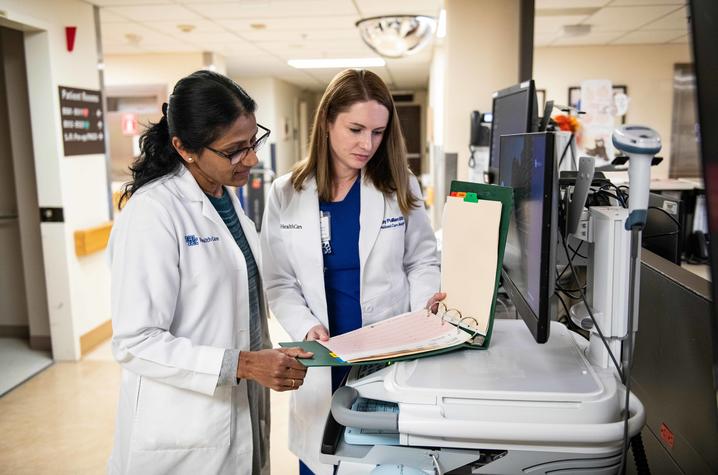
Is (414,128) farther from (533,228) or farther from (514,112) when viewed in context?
(533,228)

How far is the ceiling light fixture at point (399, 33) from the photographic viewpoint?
180 inches

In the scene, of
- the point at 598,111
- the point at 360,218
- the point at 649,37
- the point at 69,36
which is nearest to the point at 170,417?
the point at 360,218

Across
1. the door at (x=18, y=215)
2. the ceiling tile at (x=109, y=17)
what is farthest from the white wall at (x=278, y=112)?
the door at (x=18, y=215)

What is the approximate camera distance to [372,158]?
1.62 m

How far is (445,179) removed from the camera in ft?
13.1

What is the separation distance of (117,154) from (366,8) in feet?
14.2

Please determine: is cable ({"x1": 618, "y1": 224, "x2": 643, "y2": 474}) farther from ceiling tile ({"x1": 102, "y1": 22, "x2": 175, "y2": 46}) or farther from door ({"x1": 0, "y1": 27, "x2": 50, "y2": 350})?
ceiling tile ({"x1": 102, "y1": 22, "x2": 175, "y2": 46})

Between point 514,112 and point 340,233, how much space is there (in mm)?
882

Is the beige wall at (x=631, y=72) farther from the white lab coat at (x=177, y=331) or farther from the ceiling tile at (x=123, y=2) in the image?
the white lab coat at (x=177, y=331)

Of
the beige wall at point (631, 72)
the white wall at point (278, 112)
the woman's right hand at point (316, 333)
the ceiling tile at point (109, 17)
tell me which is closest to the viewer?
the woman's right hand at point (316, 333)

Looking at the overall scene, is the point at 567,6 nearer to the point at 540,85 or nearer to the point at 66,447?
the point at 540,85

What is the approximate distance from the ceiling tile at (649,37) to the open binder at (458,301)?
5.82 m

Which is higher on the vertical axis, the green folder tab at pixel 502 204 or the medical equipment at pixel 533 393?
the green folder tab at pixel 502 204

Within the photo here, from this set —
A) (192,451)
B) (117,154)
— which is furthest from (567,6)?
(117,154)
